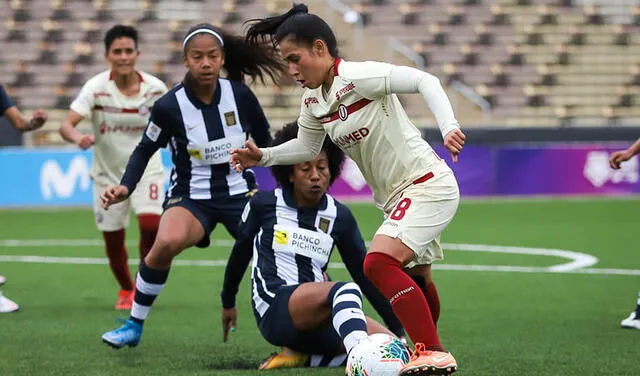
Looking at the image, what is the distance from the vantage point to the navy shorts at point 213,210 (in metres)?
7.77

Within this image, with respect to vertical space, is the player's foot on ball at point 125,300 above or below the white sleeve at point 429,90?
below

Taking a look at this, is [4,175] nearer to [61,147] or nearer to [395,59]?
[61,147]

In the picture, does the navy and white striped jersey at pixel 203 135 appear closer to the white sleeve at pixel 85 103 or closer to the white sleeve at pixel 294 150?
the white sleeve at pixel 294 150

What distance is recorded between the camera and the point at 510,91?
91.4ft

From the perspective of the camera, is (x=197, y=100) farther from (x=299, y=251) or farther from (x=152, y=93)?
(x=152, y=93)

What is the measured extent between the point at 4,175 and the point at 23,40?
329 inches

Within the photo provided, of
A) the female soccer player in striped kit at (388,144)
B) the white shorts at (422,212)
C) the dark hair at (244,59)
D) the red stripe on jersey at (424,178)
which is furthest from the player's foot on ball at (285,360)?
the dark hair at (244,59)

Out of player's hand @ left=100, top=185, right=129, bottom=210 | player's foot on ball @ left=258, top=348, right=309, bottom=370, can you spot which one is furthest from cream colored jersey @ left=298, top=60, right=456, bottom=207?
player's hand @ left=100, top=185, right=129, bottom=210

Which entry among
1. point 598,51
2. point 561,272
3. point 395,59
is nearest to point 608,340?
point 561,272

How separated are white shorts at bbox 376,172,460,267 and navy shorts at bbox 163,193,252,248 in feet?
6.59

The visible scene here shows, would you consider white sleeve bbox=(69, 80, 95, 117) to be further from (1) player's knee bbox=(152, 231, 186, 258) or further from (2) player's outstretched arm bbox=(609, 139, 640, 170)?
(2) player's outstretched arm bbox=(609, 139, 640, 170)

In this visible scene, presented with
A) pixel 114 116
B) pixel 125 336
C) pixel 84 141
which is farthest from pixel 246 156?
pixel 114 116

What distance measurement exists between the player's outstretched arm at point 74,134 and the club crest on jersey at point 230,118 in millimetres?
2148

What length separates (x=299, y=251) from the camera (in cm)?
676
